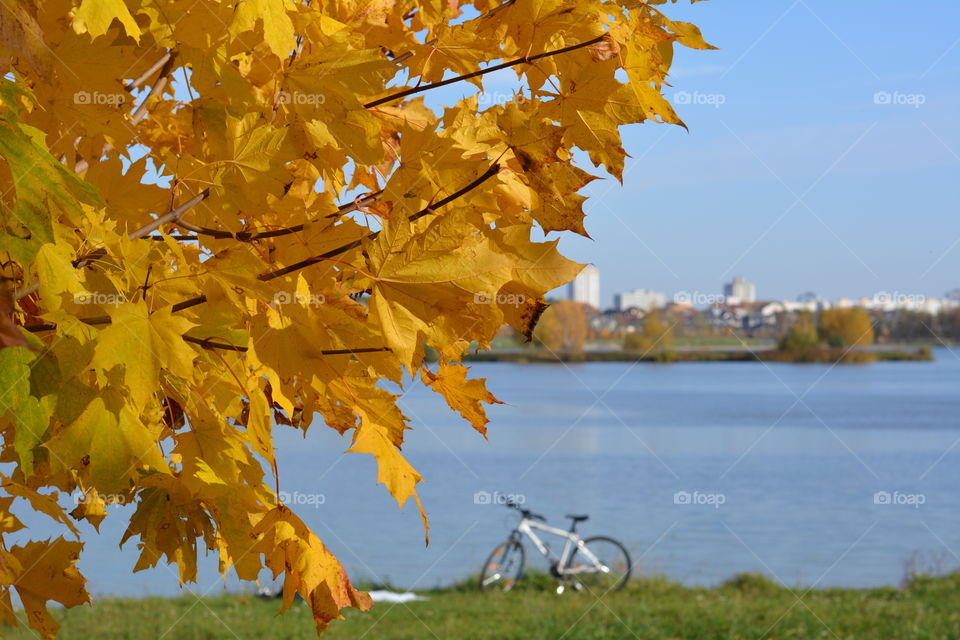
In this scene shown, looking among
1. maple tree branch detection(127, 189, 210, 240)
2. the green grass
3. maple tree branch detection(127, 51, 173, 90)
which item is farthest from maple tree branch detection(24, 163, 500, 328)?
the green grass

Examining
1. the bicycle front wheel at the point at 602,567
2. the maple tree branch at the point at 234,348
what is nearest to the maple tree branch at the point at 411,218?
the maple tree branch at the point at 234,348

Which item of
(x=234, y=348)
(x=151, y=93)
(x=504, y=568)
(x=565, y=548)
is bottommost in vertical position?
(x=504, y=568)

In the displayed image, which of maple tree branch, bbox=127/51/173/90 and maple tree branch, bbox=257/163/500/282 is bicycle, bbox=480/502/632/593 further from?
maple tree branch, bbox=257/163/500/282

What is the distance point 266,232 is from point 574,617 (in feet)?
20.2

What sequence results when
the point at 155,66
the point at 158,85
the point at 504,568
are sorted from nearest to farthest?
1. the point at 155,66
2. the point at 158,85
3. the point at 504,568

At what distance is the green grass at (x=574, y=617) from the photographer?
634 centimetres

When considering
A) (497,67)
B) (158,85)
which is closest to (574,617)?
(158,85)

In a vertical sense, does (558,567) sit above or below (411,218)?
below

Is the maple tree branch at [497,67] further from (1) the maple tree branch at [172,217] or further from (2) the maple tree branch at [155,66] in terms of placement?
(2) the maple tree branch at [155,66]

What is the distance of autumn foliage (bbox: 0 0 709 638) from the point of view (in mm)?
1003

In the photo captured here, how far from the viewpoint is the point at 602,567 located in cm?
952

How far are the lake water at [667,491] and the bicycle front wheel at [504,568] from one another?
105 centimetres

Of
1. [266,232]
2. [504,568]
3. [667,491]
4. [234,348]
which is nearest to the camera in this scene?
[234,348]

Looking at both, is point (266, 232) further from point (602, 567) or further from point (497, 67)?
point (602, 567)
